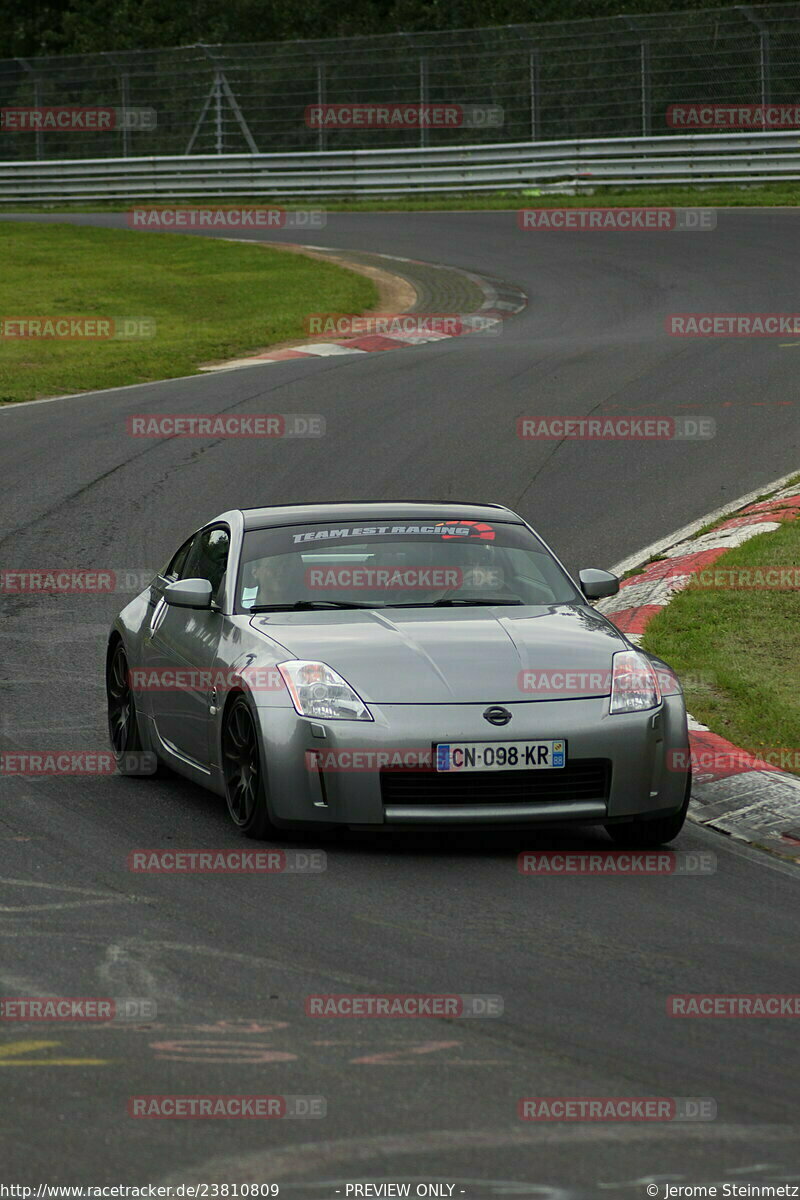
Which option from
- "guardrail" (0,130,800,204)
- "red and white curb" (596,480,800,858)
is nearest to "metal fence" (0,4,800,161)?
"guardrail" (0,130,800,204)

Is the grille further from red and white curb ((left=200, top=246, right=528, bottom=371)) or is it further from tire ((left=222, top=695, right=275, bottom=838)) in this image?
red and white curb ((left=200, top=246, right=528, bottom=371))

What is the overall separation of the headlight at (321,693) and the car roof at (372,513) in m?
1.43

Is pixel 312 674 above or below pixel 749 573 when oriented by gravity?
above

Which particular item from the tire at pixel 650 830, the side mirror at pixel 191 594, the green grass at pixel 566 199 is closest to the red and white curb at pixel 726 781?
the tire at pixel 650 830

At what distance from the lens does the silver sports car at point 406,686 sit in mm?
7047

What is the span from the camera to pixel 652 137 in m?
35.1

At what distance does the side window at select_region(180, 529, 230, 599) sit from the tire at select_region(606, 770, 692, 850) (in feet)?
7.71

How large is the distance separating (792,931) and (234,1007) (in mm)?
2113

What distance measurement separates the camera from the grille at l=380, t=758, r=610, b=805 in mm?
7023

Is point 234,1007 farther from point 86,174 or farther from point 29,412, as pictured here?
point 86,174

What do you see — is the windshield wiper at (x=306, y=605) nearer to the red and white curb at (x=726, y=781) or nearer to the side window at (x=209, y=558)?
the side window at (x=209, y=558)

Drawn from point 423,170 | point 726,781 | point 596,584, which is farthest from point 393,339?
point 423,170

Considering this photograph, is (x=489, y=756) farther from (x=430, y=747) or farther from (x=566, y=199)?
(x=566, y=199)

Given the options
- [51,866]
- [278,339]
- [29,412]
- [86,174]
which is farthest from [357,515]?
[86,174]
